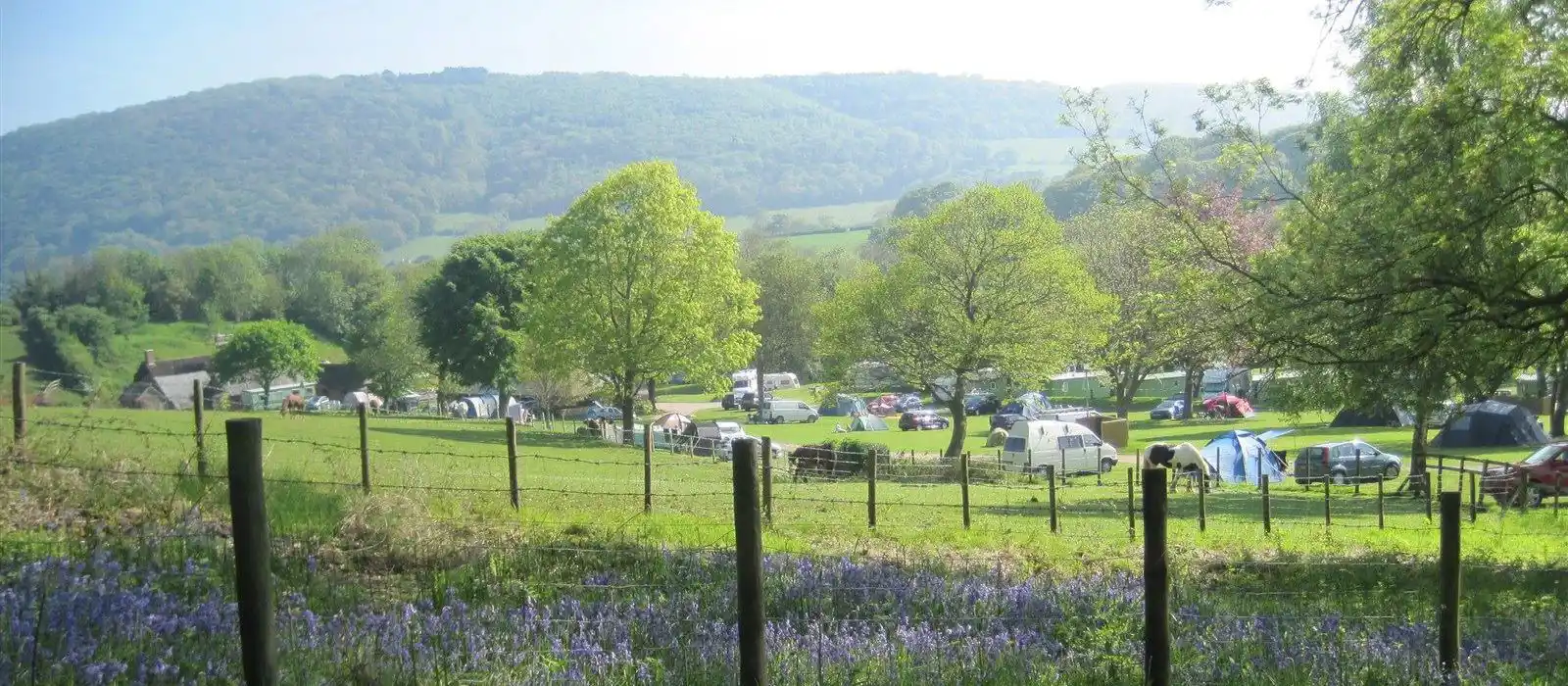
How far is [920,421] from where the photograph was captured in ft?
225

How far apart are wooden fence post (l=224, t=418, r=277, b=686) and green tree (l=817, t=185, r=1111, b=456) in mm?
42307

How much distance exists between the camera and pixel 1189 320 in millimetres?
17625

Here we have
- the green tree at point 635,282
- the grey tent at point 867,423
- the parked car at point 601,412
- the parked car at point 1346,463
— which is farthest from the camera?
the parked car at point 601,412

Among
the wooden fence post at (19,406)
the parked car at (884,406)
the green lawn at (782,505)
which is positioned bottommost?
the parked car at (884,406)

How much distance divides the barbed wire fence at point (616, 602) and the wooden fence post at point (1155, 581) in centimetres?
1

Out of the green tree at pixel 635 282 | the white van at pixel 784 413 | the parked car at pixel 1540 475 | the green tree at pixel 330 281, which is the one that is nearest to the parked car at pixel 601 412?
the white van at pixel 784 413

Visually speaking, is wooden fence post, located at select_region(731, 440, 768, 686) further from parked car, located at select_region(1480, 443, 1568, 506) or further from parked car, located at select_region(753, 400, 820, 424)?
parked car, located at select_region(753, 400, 820, 424)

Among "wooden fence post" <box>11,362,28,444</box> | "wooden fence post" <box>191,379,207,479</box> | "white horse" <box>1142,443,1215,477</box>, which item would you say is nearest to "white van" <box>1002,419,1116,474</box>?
"white horse" <box>1142,443,1215,477</box>

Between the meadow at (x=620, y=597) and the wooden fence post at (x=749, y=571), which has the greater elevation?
the wooden fence post at (x=749, y=571)

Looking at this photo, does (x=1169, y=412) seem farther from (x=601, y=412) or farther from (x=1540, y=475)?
(x=1540, y=475)

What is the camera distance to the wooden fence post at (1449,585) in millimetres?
5734

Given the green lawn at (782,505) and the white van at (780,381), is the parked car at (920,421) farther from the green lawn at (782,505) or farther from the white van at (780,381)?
the green lawn at (782,505)

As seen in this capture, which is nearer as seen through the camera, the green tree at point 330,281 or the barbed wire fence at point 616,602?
the barbed wire fence at point 616,602

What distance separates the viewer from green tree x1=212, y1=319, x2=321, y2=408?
88.4 m
